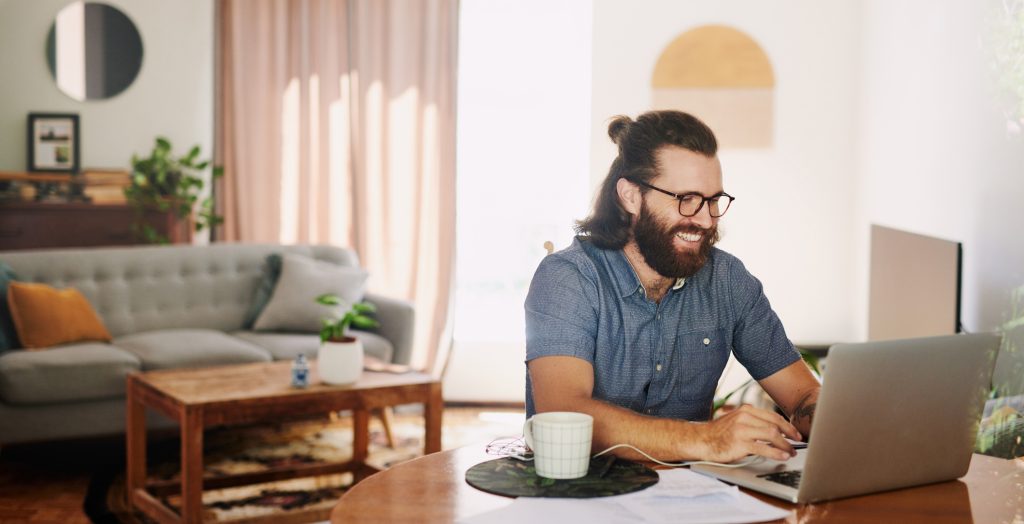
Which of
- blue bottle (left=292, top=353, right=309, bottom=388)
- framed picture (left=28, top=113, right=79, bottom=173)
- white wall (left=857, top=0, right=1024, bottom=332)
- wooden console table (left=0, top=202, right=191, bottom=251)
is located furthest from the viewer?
framed picture (left=28, top=113, right=79, bottom=173)

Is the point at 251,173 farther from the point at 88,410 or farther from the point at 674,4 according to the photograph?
the point at 674,4

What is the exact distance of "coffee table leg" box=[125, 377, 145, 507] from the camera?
11.7 feet

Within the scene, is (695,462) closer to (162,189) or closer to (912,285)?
(912,285)

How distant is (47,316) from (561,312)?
2953 millimetres

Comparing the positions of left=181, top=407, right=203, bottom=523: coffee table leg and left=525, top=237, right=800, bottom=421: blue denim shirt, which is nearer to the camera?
left=525, top=237, right=800, bottom=421: blue denim shirt

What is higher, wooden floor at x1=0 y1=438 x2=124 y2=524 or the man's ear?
the man's ear

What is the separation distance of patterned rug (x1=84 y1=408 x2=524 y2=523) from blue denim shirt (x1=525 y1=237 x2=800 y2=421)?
183cm

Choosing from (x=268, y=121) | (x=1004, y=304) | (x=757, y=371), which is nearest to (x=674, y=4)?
(x=268, y=121)

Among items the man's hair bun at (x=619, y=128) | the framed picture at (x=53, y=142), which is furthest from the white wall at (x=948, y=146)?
the framed picture at (x=53, y=142)

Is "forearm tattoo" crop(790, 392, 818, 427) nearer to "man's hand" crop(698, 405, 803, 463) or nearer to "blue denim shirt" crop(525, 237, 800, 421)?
"blue denim shirt" crop(525, 237, 800, 421)

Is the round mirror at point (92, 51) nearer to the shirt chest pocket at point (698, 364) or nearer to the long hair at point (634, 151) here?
the long hair at point (634, 151)

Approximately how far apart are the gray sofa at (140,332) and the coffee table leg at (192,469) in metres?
0.89

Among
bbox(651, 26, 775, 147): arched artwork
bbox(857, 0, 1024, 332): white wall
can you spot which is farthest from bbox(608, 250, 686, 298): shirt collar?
bbox(651, 26, 775, 147): arched artwork

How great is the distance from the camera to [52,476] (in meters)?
Result: 3.99
